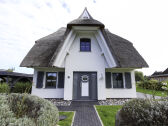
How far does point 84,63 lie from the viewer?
7375 millimetres

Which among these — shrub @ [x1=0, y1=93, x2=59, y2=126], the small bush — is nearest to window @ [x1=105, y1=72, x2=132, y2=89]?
the small bush

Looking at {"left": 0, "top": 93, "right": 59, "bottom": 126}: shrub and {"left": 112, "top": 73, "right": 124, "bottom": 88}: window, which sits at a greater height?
{"left": 112, "top": 73, "right": 124, "bottom": 88}: window

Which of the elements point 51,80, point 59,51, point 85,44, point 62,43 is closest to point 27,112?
point 59,51

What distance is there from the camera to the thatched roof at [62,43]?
6721mm

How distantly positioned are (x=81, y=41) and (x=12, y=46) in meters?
10.4

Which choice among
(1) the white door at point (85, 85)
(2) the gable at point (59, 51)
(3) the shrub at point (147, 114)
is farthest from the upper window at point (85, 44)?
(3) the shrub at point (147, 114)

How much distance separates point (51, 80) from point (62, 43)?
3.51m

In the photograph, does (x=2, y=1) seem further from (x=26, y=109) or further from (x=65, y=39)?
(x=26, y=109)

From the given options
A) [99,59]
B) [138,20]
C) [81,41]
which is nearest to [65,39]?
[81,41]

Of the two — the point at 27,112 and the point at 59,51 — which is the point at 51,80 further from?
the point at 27,112

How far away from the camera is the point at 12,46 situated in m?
11.8

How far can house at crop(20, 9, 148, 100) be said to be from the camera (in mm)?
6926

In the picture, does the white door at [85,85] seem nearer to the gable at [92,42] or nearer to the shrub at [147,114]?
the gable at [92,42]

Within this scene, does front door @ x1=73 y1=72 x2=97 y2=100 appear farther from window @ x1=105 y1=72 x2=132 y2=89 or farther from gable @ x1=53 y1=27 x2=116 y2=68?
gable @ x1=53 y1=27 x2=116 y2=68
